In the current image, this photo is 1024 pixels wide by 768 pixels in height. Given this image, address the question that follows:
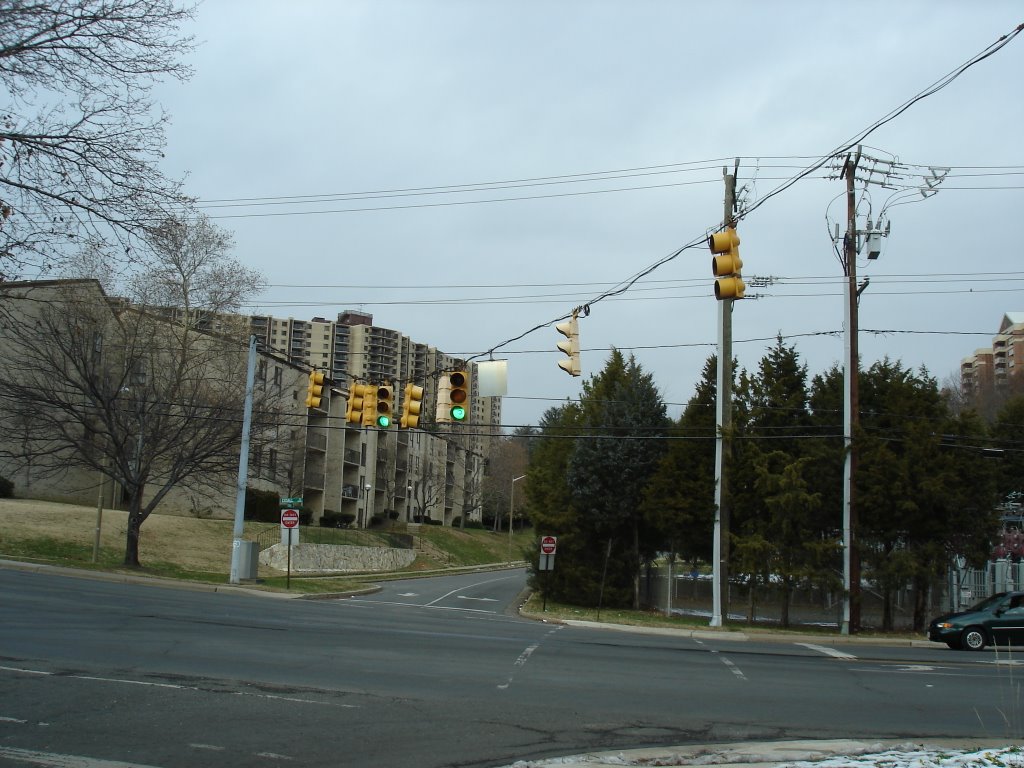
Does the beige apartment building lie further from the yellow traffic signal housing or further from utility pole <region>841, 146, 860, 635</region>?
utility pole <region>841, 146, 860, 635</region>

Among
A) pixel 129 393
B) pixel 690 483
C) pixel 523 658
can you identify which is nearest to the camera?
pixel 523 658

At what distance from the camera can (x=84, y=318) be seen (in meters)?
33.7

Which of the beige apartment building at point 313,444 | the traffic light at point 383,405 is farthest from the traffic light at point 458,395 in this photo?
the traffic light at point 383,405

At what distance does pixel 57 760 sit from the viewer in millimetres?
7848

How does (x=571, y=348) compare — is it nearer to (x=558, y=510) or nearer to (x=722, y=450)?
(x=722, y=450)

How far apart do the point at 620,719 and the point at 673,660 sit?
6.38m

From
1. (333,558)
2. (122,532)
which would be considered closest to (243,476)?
(122,532)

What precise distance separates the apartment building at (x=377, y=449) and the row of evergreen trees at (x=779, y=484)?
11724 millimetres

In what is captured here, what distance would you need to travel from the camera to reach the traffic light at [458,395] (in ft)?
64.1

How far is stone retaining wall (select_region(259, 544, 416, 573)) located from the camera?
5050 centimetres

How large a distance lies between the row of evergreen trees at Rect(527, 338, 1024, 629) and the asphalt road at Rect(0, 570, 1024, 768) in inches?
366

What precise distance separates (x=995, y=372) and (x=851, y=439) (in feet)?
340

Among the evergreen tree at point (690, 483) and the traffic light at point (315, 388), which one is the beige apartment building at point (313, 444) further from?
the evergreen tree at point (690, 483)

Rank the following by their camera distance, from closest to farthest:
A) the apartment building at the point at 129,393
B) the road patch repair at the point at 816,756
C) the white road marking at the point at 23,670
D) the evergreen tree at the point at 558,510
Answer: the road patch repair at the point at 816,756 < the white road marking at the point at 23,670 < the apartment building at the point at 129,393 < the evergreen tree at the point at 558,510
